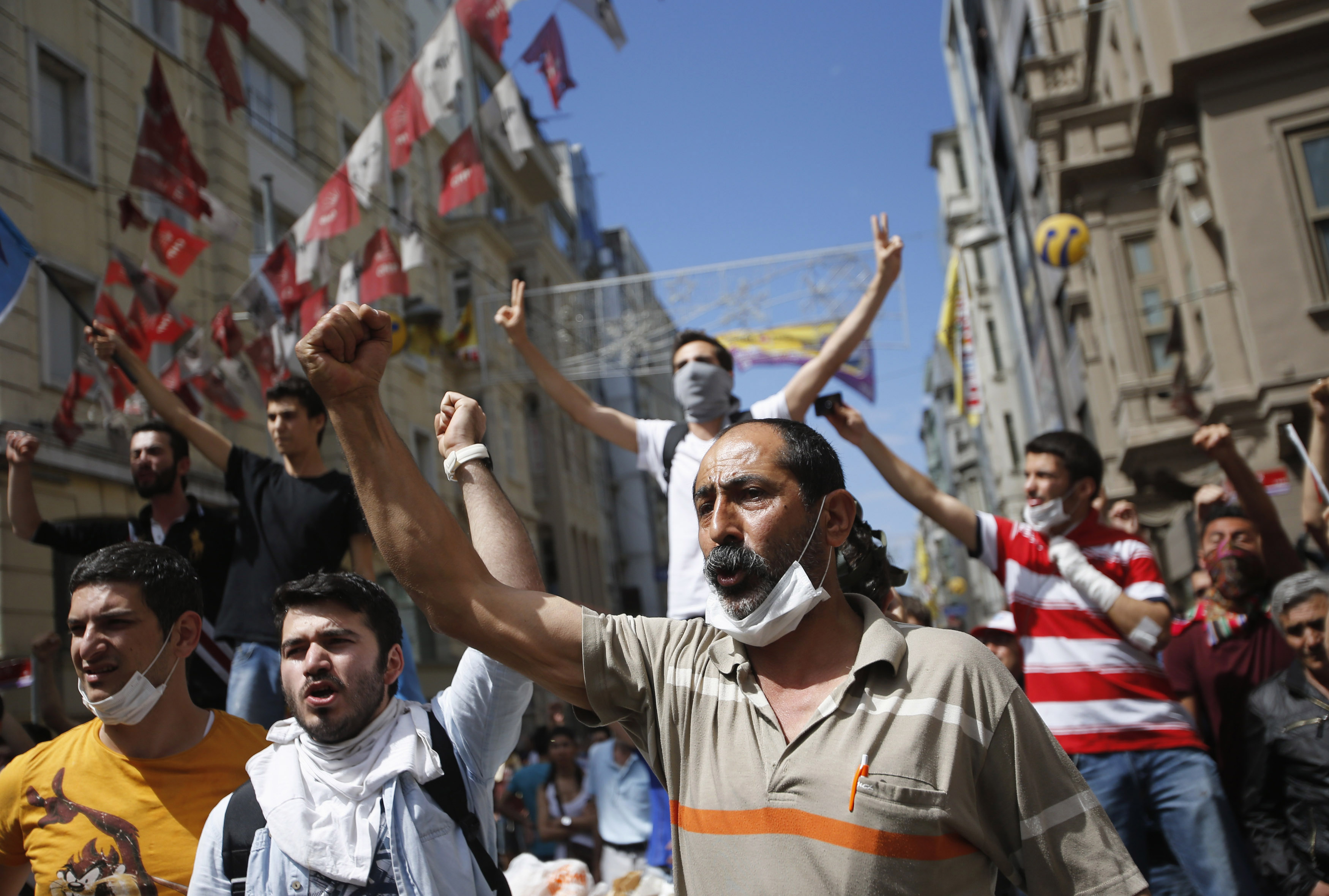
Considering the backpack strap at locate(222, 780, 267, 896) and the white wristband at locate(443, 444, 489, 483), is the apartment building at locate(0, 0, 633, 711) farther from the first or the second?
the white wristband at locate(443, 444, 489, 483)

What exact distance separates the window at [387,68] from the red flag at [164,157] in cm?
1545

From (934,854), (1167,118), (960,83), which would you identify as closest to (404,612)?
(1167,118)

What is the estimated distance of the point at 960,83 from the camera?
1655 inches

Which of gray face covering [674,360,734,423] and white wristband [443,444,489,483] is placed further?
gray face covering [674,360,734,423]

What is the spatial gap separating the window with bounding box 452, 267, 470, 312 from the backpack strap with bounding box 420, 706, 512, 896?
85.3 ft

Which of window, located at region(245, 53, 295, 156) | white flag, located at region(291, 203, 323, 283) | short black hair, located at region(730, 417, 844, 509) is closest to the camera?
short black hair, located at region(730, 417, 844, 509)

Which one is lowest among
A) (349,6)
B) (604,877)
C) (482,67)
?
(604,877)

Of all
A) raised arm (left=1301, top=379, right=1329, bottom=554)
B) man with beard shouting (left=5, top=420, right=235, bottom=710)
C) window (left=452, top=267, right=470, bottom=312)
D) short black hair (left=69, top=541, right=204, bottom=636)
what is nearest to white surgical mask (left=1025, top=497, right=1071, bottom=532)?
raised arm (left=1301, top=379, right=1329, bottom=554)

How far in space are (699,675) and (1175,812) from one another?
7.63ft

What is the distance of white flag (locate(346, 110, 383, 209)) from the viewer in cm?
1145

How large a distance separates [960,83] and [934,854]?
43.9 metres

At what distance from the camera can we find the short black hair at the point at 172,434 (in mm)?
4570

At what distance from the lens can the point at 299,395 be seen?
459 centimetres

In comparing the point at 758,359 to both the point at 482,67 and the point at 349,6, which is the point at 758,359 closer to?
the point at 349,6
